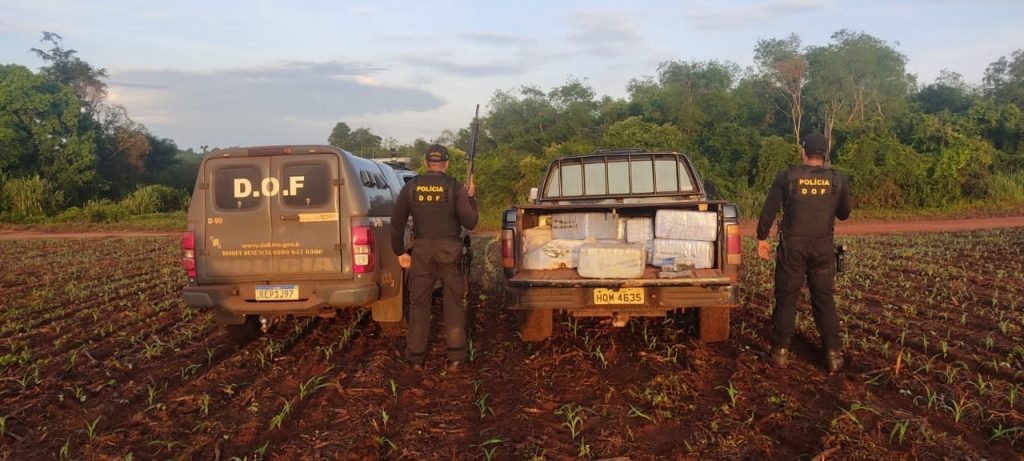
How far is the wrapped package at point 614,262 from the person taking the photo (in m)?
5.36

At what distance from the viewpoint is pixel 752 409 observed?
430 centimetres

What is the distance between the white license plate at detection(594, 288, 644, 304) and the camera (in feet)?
17.6

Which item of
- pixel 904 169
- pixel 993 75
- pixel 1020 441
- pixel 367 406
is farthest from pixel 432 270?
pixel 993 75

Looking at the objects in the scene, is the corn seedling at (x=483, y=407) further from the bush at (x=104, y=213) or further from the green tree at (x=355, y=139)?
the green tree at (x=355, y=139)

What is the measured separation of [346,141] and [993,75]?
41.3 m

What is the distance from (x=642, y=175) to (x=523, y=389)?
3.50 meters

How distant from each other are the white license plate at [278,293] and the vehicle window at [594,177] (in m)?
3.42

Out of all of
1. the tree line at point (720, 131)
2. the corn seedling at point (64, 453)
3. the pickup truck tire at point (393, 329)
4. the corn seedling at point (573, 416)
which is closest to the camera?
the corn seedling at point (64, 453)

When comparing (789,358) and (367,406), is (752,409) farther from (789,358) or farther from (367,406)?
(367,406)

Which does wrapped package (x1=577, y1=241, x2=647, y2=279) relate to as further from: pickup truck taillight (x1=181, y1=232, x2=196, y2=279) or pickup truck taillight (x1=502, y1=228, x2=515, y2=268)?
pickup truck taillight (x1=181, y1=232, x2=196, y2=279)

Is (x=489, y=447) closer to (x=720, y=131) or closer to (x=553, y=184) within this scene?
(x=553, y=184)

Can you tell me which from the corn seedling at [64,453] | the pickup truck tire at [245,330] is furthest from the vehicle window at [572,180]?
the corn seedling at [64,453]

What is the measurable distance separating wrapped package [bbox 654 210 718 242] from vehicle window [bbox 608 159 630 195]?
5.86 ft

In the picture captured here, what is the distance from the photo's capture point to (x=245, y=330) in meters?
6.65
